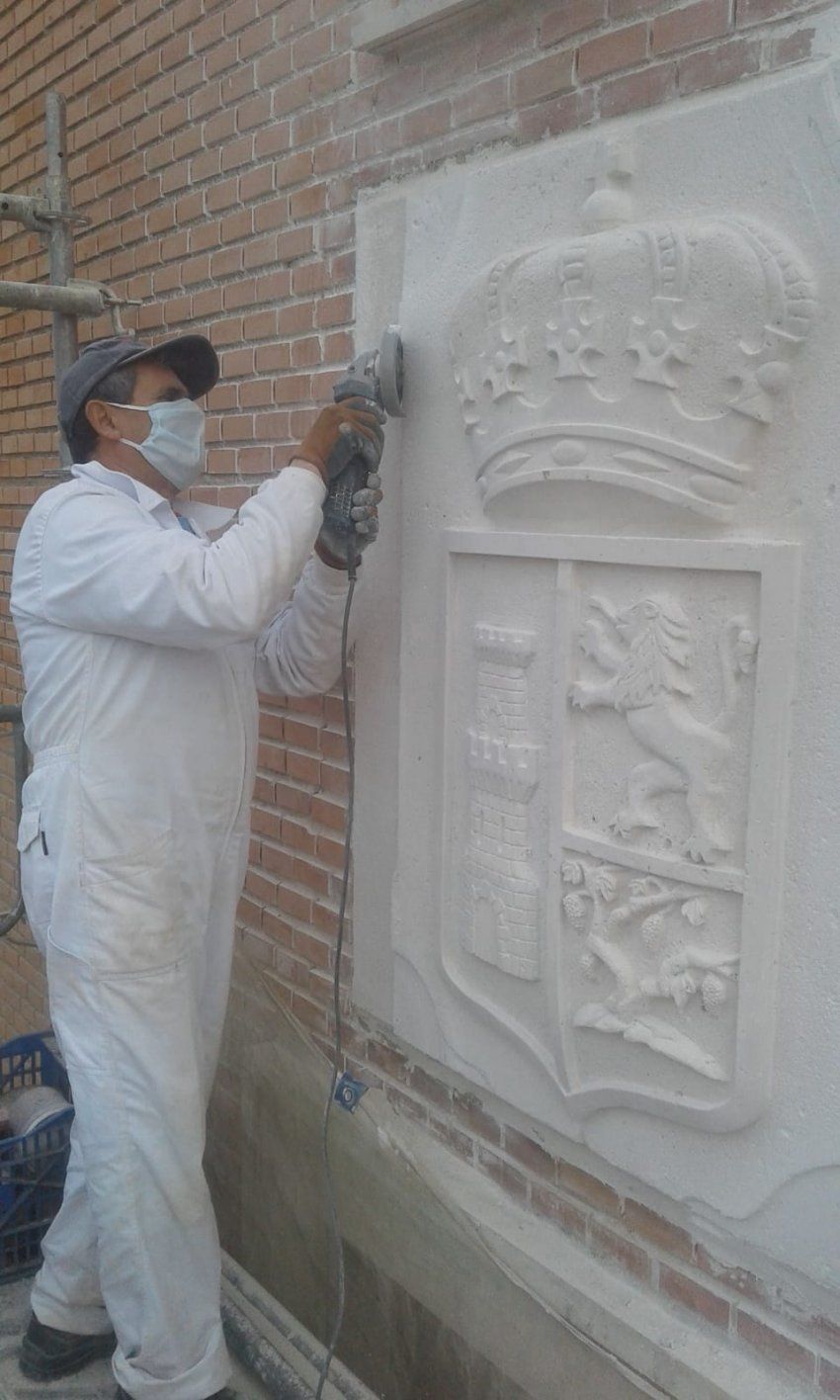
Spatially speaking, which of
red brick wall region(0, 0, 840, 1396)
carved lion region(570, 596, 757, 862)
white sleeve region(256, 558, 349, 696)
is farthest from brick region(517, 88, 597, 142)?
white sleeve region(256, 558, 349, 696)

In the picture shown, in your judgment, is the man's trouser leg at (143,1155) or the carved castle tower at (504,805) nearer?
the carved castle tower at (504,805)

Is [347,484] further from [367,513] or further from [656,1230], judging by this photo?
[656,1230]

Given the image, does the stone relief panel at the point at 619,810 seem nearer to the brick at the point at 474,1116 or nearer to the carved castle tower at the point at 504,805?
the carved castle tower at the point at 504,805

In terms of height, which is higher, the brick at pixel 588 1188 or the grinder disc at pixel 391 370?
the grinder disc at pixel 391 370

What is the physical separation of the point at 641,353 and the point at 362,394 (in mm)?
Result: 733

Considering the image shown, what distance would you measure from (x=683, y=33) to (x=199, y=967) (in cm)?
209

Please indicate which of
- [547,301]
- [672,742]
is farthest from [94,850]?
[547,301]

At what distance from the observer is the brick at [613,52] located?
196 cm

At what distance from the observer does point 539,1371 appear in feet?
7.62

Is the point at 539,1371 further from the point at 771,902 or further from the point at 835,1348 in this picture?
the point at 771,902

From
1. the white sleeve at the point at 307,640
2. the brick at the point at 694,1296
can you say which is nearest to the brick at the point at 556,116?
the white sleeve at the point at 307,640

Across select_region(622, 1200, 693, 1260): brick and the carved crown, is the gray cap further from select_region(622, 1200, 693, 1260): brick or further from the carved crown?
select_region(622, 1200, 693, 1260): brick

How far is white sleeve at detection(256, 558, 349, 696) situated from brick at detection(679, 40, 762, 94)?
1197mm

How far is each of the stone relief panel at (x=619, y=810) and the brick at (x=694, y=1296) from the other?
1.05ft
